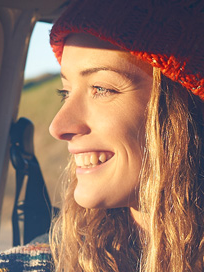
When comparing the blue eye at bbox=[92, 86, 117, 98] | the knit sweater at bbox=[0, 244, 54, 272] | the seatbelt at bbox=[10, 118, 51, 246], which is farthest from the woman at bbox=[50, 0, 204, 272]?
the seatbelt at bbox=[10, 118, 51, 246]

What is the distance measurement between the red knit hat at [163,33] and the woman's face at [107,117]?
3.8 inches

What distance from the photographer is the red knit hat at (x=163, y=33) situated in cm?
176

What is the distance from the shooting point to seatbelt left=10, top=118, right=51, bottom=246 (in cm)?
265

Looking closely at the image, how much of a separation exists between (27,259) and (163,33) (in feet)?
4.28

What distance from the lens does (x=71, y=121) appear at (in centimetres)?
190

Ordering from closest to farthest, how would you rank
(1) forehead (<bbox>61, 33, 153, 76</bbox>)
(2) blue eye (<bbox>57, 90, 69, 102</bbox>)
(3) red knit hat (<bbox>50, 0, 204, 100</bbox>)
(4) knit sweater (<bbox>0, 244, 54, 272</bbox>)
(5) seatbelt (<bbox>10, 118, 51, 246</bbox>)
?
(3) red knit hat (<bbox>50, 0, 204, 100</bbox>)
(1) forehead (<bbox>61, 33, 153, 76</bbox>)
(2) blue eye (<bbox>57, 90, 69, 102</bbox>)
(4) knit sweater (<bbox>0, 244, 54, 272</bbox>)
(5) seatbelt (<bbox>10, 118, 51, 246</bbox>)

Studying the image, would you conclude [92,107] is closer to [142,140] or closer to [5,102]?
[142,140]

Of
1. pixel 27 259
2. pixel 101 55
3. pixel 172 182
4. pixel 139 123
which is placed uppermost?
pixel 101 55

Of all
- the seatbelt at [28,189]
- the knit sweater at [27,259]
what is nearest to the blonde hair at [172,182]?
the knit sweater at [27,259]

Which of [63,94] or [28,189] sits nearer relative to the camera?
[63,94]

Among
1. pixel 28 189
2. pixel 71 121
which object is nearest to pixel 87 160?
pixel 71 121

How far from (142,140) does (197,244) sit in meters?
0.47

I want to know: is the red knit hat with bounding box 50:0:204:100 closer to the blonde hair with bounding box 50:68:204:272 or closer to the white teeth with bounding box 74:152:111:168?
the blonde hair with bounding box 50:68:204:272

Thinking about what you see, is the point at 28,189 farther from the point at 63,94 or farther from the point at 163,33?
the point at 163,33
